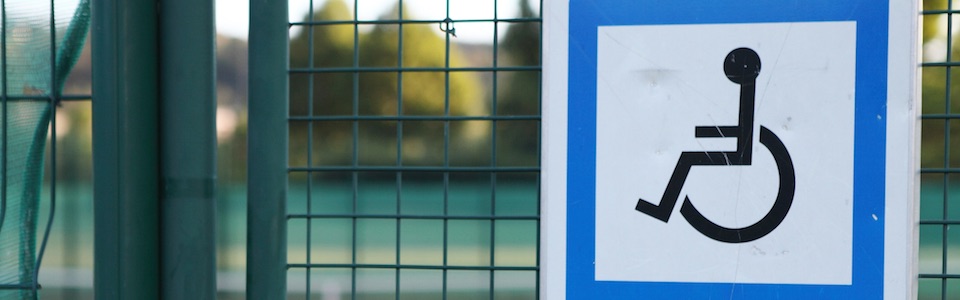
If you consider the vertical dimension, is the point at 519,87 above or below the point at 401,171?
above

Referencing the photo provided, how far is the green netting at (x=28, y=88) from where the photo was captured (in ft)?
4.69

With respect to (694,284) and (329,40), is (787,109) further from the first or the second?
(329,40)

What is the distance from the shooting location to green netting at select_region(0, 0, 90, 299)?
143cm

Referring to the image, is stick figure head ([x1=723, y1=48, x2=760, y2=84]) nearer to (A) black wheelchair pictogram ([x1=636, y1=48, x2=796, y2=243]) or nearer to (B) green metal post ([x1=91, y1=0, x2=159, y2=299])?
(A) black wheelchair pictogram ([x1=636, y1=48, x2=796, y2=243])

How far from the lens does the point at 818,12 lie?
1.21 metres

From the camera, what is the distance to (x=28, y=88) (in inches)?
56.5

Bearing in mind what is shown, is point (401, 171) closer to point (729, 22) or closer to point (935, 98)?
point (729, 22)

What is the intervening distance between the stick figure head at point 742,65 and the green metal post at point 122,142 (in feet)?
2.91

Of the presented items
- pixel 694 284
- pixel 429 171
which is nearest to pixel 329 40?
pixel 429 171

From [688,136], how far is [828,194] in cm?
21

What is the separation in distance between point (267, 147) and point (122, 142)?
0.71 ft

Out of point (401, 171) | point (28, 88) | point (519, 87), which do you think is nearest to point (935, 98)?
→ point (519, 87)

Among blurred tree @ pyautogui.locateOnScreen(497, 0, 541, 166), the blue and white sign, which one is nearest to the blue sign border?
the blue and white sign

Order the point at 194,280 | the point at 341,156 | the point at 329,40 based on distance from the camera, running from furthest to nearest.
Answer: the point at 329,40 < the point at 341,156 < the point at 194,280
